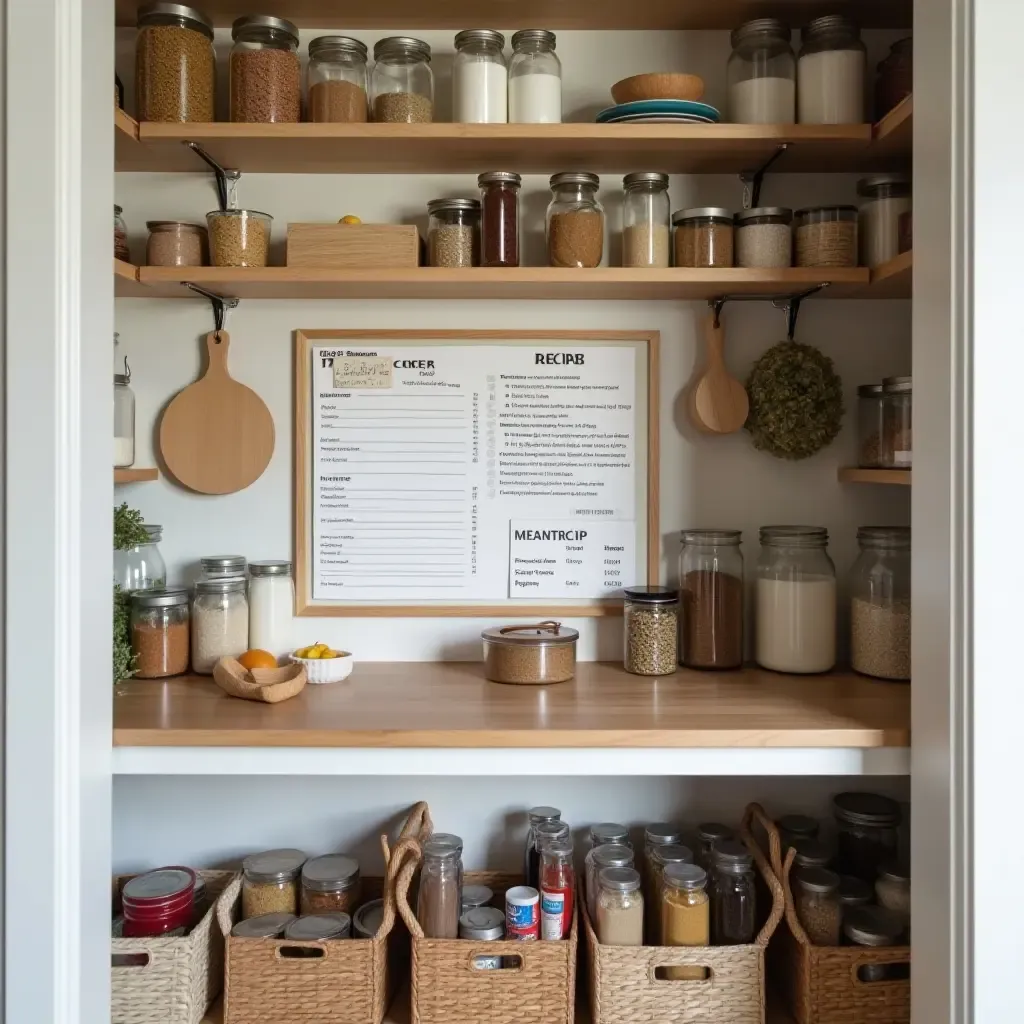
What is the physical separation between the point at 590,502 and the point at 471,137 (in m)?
0.69

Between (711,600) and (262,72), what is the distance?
1214mm

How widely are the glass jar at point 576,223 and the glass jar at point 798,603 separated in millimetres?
603

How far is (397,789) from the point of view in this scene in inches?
68.4

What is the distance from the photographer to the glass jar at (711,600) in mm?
1659

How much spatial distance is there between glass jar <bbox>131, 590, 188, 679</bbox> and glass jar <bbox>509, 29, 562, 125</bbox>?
105 cm

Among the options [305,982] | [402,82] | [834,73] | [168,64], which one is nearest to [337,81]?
[402,82]

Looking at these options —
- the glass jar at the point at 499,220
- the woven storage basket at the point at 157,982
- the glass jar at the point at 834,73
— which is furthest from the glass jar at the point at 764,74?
the woven storage basket at the point at 157,982

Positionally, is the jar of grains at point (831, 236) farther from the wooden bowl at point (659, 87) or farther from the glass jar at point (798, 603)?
the glass jar at point (798, 603)

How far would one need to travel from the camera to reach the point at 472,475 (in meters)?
1.75

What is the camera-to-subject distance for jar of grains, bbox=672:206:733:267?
5.17 feet
